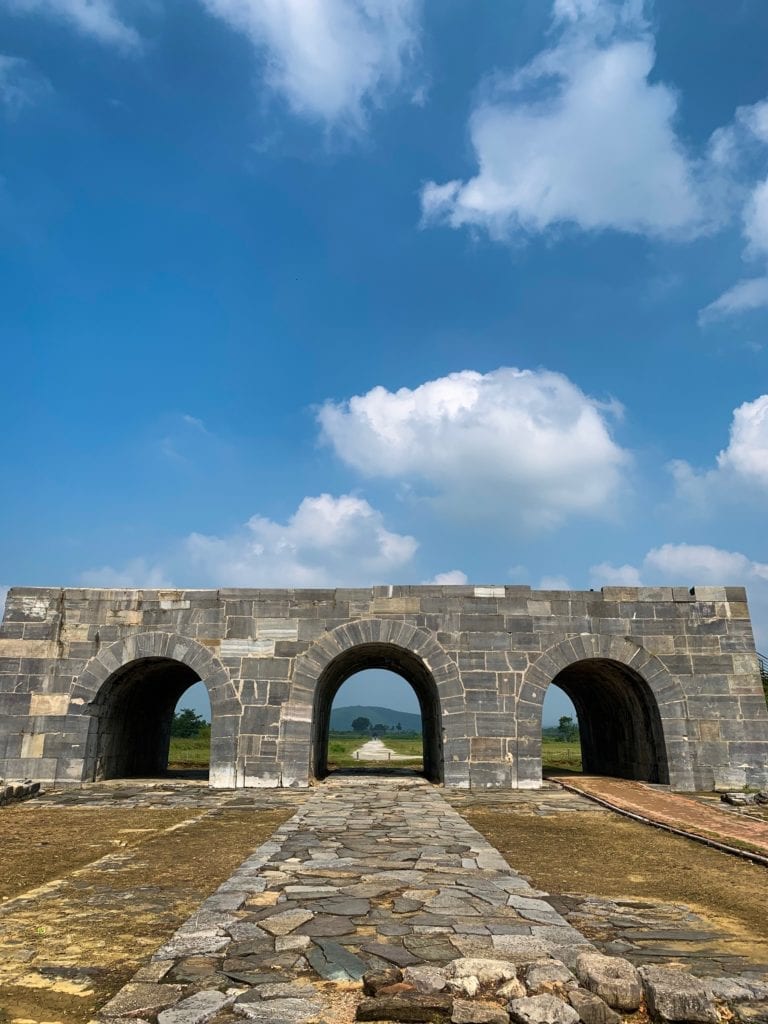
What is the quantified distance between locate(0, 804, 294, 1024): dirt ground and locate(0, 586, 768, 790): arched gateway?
3.22 m

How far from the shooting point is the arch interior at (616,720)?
13945 mm

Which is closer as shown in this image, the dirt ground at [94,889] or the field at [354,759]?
the dirt ground at [94,889]

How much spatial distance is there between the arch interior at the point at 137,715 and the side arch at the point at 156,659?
7 centimetres

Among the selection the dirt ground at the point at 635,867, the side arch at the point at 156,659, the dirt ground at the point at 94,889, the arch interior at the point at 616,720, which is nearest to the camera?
the dirt ground at the point at 94,889

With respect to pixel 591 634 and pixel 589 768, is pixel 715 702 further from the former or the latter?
pixel 589 768

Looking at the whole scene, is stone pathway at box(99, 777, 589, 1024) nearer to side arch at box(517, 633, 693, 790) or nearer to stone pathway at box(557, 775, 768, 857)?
stone pathway at box(557, 775, 768, 857)

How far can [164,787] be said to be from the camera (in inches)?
531

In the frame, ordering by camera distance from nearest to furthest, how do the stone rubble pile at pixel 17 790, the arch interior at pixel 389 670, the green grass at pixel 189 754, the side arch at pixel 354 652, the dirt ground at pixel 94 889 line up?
the dirt ground at pixel 94 889
the stone rubble pile at pixel 17 790
the side arch at pixel 354 652
the arch interior at pixel 389 670
the green grass at pixel 189 754

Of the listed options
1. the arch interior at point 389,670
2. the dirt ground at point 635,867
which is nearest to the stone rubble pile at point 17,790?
the arch interior at point 389,670

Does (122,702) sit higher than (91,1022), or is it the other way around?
(122,702)

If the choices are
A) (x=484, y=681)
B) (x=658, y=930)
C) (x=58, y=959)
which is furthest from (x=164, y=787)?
(x=658, y=930)

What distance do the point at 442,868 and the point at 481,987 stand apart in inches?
119

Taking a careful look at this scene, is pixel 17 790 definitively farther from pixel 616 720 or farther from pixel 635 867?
pixel 616 720

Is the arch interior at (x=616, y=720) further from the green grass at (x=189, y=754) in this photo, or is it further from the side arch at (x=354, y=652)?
the green grass at (x=189, y=754)
